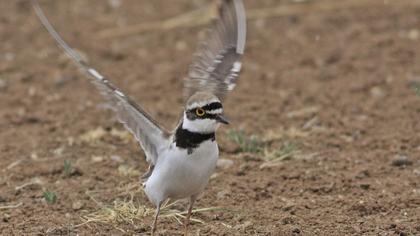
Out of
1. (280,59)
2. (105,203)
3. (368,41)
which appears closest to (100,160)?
(105,203)

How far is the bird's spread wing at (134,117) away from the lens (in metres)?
6.60

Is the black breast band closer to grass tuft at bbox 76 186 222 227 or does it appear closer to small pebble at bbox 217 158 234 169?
grass tuft at bbox 76 186 222 227

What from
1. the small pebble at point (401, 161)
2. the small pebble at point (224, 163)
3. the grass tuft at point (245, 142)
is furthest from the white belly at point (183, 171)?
the small pebble at point (401, 161)

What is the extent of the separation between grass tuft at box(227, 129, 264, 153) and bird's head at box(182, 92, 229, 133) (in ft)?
6.91

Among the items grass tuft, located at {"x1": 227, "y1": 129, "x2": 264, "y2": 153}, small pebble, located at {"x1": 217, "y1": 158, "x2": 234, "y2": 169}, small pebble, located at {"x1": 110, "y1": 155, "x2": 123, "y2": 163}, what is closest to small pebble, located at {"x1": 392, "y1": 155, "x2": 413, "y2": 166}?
grass tuft, located at {"x1": 227, "y1": 129, "x2": 264, "y2": 153}

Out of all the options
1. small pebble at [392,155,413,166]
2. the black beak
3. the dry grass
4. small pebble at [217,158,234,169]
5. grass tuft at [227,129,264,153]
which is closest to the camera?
the black beak

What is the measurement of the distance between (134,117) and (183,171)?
0.58 metres

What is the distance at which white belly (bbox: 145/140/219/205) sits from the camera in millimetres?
6434

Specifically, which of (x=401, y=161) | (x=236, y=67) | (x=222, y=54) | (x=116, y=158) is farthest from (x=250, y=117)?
(x=236, y=67)

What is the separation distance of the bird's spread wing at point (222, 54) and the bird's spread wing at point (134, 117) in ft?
1.88

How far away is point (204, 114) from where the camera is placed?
6426 millimetres

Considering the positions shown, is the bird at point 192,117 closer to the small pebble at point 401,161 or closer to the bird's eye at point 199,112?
the bird's eye at point 199,112

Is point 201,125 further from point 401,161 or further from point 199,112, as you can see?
point 401,161

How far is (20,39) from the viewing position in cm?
1228
